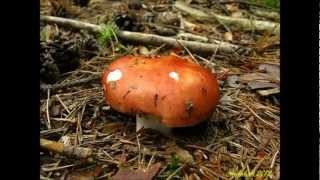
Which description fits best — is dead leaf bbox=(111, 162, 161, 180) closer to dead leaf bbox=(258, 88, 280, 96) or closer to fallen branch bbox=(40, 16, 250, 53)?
dead leaf bbox=(258, 88, 280, 96)

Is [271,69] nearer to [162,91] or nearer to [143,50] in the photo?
[143,50]

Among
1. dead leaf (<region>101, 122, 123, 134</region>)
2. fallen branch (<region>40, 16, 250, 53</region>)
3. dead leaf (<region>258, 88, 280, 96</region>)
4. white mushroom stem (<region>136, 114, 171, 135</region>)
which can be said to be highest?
fallen branch (<region>40, 16, 250, 53</region>)

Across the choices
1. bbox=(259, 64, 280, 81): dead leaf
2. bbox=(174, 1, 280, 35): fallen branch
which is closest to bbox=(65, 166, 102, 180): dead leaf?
bbox=(259, 64, 280, 81): dead leaf

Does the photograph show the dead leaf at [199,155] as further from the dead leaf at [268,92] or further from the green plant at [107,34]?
the green plant at [107,34]

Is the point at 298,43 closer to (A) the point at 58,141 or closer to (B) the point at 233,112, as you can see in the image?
(B) the point at 233,112

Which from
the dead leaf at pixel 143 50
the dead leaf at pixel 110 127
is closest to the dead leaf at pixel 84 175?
the dead leaf at pixel 110 127

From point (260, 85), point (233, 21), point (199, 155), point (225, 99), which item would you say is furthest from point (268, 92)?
point (233, 21)
